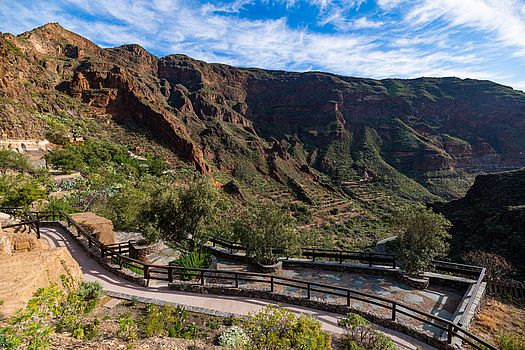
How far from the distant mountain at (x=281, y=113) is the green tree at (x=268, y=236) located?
3952 centimetres

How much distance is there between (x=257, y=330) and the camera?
519cm

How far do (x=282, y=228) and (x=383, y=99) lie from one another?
129m

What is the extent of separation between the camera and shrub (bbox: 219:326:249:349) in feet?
18.3

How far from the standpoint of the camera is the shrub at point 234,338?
18.3ft

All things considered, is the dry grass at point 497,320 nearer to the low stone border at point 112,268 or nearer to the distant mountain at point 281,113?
the low stone border at point 112,268

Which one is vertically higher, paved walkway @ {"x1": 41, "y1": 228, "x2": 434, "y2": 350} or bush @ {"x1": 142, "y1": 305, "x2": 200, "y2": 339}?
bush @ {"x1": 142, "y1": 305, "x2": 200, "y2": 339}

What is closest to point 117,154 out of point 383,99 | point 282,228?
point 282,228

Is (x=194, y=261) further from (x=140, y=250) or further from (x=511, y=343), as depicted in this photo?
(x=511, y=343)

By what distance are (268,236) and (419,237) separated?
6.43 metres

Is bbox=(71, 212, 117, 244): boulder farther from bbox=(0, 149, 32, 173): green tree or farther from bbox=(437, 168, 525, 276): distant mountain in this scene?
bbox=(437, 168, 525, 276): distant mountain

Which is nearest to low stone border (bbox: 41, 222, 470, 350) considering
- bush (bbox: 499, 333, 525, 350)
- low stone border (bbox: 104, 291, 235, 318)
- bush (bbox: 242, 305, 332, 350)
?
Result: low stone border (bbox: 104, 291, 235, 318)

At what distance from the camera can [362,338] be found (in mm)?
5926

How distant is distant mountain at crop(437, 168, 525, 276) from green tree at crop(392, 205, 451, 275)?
1626cm

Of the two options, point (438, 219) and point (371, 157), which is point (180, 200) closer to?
point (438, 219)
